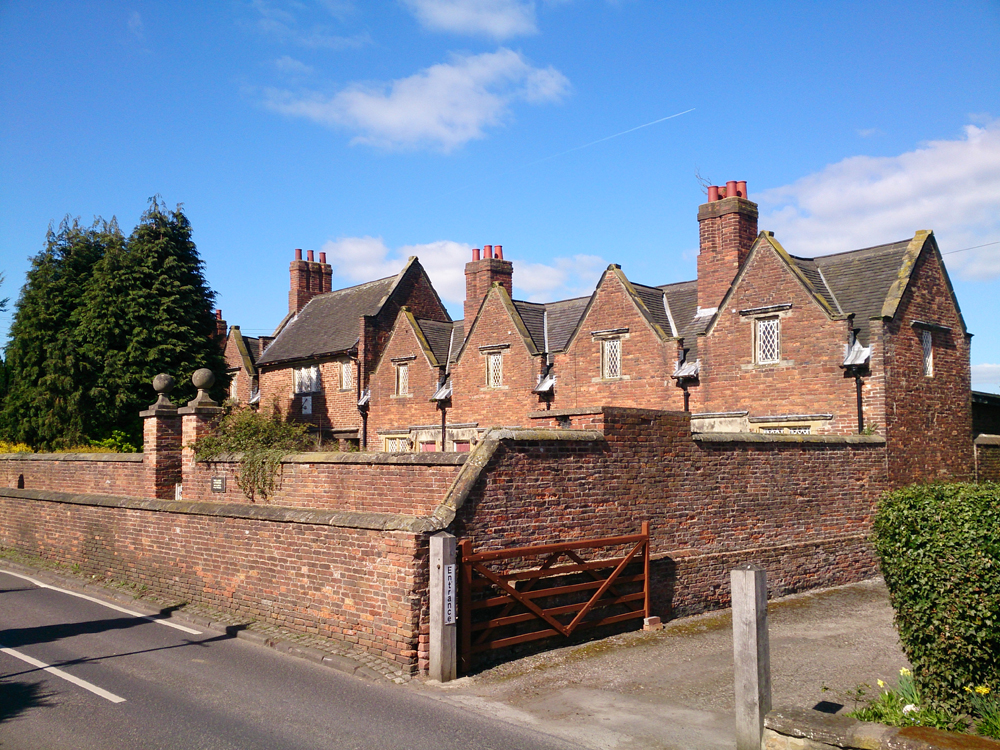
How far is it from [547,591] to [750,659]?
4.11m

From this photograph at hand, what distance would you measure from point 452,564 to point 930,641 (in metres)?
5.08

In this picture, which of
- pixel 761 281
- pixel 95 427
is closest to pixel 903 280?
pixel 761 281

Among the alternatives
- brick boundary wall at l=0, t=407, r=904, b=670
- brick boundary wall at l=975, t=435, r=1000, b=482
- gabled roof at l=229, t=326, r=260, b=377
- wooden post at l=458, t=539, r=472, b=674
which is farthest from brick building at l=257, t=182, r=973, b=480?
gabled roof at l=229, t=326, r=260, b=377

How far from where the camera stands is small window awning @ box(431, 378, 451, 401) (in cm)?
2917

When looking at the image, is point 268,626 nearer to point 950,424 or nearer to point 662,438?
point 662,438

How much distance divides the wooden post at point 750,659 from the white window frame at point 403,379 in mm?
24572

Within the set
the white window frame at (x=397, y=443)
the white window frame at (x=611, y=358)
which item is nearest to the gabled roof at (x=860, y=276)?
the white window frame at (x=611, y=358)

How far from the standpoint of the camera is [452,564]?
31.4ft

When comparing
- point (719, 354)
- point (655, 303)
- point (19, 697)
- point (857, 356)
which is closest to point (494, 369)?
point (655, 303)

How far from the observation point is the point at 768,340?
806 inches

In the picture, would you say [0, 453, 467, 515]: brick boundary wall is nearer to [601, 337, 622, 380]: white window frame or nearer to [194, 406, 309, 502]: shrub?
[194, 406, 309, 502]: shrub

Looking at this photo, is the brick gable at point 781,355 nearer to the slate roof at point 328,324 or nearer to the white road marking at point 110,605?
the white road marking at point 110,605

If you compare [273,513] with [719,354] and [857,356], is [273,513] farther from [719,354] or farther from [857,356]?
[719,354]

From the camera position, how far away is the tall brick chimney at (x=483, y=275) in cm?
3041
